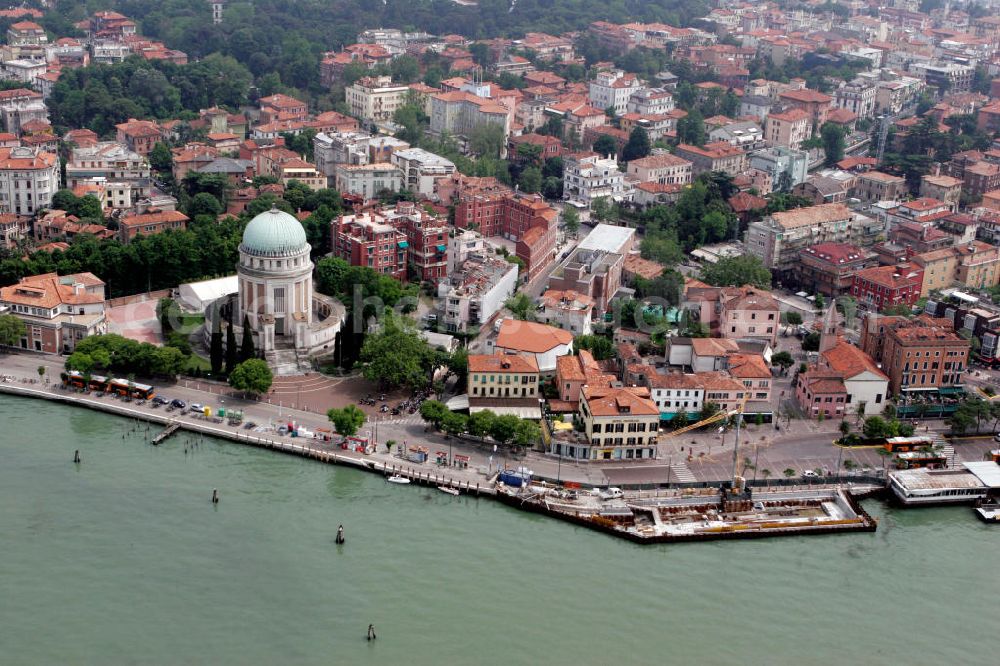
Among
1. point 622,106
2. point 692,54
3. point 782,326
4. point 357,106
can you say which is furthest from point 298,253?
point 692,54

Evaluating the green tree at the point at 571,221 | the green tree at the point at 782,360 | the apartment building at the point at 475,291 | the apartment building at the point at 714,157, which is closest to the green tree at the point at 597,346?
the apartment building at the point at 475,291

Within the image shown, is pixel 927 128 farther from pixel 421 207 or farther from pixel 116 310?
pixel 116 310

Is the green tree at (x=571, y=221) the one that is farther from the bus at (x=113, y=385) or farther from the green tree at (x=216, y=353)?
the bus at (x=113, y=385)

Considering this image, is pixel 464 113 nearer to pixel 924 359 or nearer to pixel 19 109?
pixel 19 109

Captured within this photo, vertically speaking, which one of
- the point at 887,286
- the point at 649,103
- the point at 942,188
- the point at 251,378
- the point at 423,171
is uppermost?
the point at 649,103

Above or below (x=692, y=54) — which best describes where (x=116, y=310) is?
below

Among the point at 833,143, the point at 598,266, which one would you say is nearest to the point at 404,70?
the point at 833,143

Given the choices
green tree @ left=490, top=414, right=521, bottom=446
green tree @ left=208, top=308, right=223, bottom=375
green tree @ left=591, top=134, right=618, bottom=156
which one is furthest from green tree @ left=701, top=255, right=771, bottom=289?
green tree @ left=208, top=308, right=223, bottom=375
